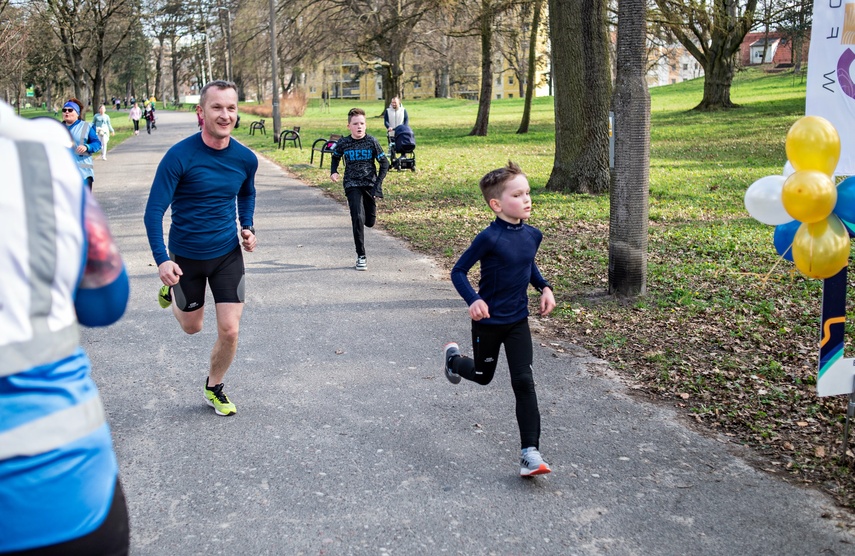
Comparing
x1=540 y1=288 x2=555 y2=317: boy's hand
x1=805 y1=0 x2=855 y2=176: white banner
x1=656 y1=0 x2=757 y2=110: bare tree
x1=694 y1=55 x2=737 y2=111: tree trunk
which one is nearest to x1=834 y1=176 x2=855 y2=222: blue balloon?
x1=805 y1=0 x2=855 y2=176: white banner

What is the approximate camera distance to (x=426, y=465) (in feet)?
15.3

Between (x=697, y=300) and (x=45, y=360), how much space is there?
6980 mm

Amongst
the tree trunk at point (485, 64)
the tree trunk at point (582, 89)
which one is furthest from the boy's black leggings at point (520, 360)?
the tree trunk at point (485, 64)

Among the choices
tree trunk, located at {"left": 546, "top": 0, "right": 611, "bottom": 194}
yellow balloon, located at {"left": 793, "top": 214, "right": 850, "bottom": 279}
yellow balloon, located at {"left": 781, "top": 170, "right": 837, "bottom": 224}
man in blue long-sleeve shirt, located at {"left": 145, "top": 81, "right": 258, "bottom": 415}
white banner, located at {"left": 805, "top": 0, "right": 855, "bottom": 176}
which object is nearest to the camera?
yellow balloon, located at {"left": 781, "top": 170, "right": 837, "bottom": 224}

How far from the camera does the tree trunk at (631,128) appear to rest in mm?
7781

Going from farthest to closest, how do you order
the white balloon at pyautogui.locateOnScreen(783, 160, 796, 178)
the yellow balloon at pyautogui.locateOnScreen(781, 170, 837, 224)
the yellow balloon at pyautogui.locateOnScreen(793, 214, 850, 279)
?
the white balloon at pyautogui.locateOnScreen(783, 160, 796, 178) → the yellow balloon at pyautogui.locateOnScreen(793, 214, 850, 279) → the yellow balloon at pyautogui.locateOnScreen(781, 170, 837, 224)

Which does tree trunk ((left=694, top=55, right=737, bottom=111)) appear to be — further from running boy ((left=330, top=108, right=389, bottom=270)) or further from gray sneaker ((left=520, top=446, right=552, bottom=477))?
gray sneaker ((left=520, top=446, right=552, bottom=477))

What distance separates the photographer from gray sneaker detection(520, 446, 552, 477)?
4.41 meters

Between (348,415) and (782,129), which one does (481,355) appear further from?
(782,129)

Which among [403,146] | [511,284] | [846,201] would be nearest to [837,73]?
[846,201]

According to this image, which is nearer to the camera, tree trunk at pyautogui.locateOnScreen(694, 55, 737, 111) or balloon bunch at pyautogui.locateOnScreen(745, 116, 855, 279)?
balloon bunch at pyautogui.locateOnScreen(745, 116, 855, 279)

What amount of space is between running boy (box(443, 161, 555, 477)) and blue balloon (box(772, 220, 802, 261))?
1.36 meters

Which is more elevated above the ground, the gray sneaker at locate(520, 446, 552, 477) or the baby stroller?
the baby stroller

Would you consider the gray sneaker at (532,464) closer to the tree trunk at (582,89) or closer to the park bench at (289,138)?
the tree trunk at (582,89)
